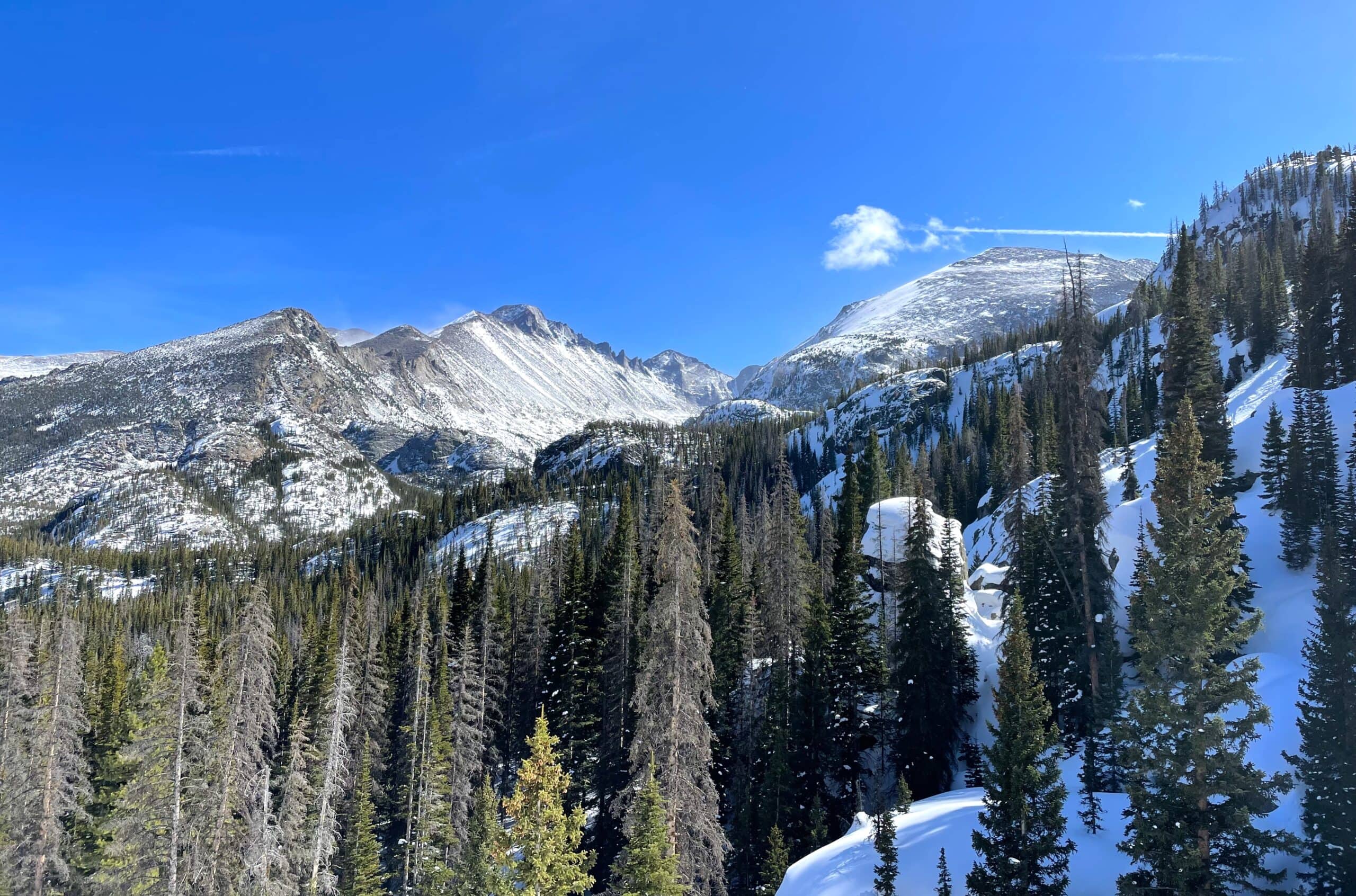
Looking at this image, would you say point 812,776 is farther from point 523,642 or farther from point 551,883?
point 523,642

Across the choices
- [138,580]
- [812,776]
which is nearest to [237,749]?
[812,776]

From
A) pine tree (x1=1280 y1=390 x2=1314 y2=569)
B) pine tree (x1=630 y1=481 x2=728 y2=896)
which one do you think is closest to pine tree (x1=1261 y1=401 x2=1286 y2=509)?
pine tree (x1=1280 y1=390 x2=1314 y2=569)

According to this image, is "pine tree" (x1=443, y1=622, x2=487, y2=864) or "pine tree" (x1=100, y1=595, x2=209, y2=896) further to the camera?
"pine tree" (x1=443, y1=622, x2=487, y2=864)

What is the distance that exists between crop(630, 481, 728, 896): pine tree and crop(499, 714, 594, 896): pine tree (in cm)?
286

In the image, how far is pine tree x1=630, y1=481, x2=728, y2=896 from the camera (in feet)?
77.6

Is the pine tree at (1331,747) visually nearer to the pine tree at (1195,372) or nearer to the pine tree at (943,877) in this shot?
the pine tree at (943,877)

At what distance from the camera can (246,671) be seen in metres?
28.2

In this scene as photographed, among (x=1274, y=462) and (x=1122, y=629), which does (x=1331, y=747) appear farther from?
(x=1274, y=462)

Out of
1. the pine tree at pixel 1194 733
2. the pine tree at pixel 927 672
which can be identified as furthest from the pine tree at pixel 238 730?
the pine tree at pixel 927 672

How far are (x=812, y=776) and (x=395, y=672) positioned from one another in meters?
36.6

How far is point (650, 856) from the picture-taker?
20047mm

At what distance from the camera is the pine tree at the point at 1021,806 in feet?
62.8

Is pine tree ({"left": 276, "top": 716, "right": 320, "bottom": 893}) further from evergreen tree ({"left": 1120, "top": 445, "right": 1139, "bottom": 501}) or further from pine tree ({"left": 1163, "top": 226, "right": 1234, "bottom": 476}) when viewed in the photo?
evergreen tree ({"left": 1120, "top": 445, "right": 1139, "bottom": 501})

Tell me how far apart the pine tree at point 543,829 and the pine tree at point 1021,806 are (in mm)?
12327
